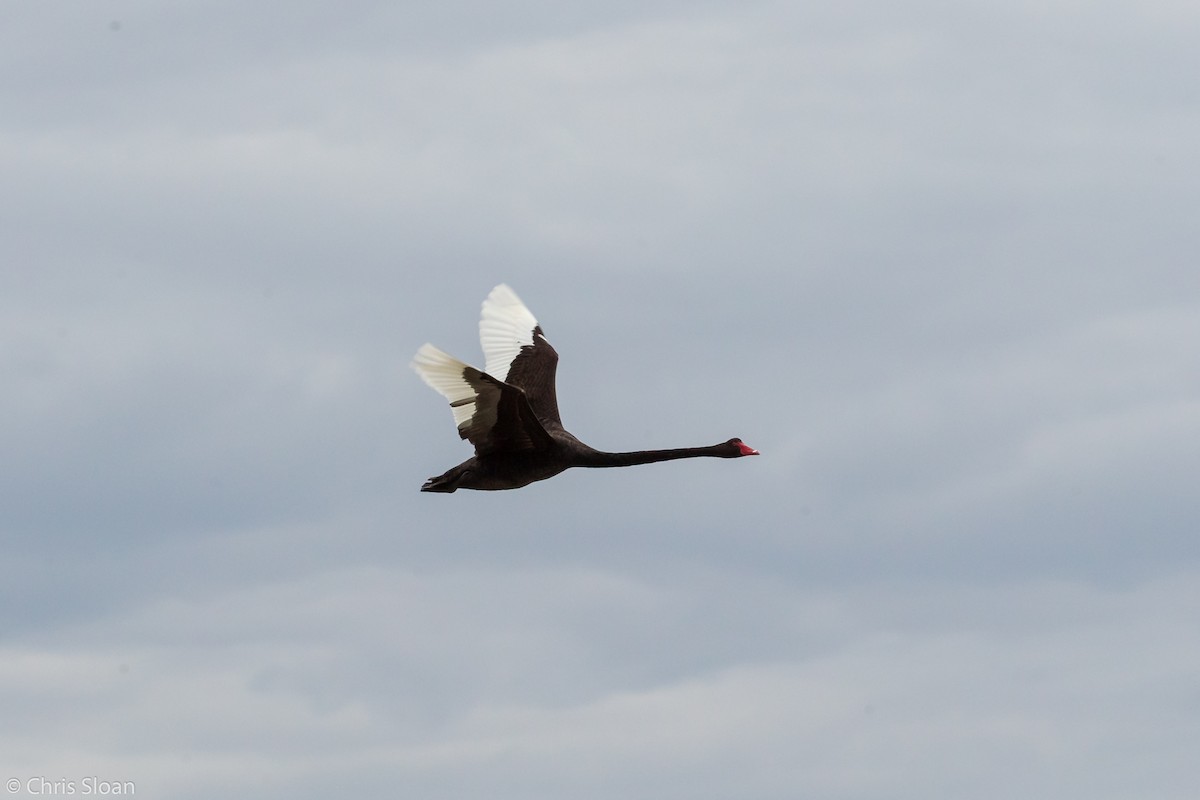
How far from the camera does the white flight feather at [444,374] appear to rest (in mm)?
29625

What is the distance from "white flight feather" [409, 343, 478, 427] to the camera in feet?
97.2

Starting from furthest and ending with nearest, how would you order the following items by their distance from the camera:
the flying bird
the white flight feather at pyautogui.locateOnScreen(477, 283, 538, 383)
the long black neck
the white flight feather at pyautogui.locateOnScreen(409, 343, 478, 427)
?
the white flight feather at pyautogui.locateOnScreen(477, 283, 538, 383) < the long black neck < the flying bird < the white flight feather at pyautogui.locateOnScreen(409, 343, 478, 427)

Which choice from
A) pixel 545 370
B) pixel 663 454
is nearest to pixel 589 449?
pixel 663 454

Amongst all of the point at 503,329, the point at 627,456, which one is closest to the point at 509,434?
the point at 627,456

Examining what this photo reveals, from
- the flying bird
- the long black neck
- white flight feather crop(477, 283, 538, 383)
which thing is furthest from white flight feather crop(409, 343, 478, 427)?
white flight feather crop(477, 283, 538, 383)

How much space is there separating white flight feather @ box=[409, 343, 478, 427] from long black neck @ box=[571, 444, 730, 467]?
9.69 ft

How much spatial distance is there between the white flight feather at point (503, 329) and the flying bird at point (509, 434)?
36 centimetres

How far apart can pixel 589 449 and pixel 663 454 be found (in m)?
1.45

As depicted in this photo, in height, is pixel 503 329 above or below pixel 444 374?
above

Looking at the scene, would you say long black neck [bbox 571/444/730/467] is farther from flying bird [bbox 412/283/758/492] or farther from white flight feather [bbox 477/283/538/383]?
white flight feather [bbox 477/283/538/383]

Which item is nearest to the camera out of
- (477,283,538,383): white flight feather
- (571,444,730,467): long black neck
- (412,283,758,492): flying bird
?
(412,283,758,492): flying bird

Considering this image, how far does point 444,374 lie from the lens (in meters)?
30.2

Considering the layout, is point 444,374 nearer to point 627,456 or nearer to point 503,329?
point 627,456

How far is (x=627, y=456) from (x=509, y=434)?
2.45 metres
